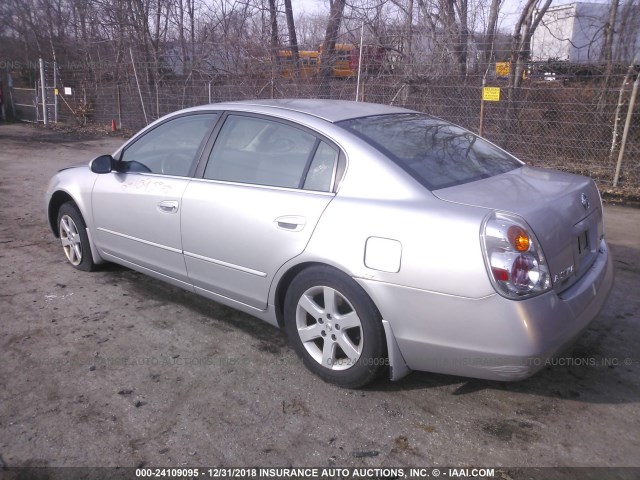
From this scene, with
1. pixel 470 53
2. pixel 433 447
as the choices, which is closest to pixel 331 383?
pixel 433 447

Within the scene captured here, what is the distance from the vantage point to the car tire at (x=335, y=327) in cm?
301

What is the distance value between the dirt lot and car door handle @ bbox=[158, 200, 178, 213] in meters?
0.79

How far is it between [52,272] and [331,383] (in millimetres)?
3100

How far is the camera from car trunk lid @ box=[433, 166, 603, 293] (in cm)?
282

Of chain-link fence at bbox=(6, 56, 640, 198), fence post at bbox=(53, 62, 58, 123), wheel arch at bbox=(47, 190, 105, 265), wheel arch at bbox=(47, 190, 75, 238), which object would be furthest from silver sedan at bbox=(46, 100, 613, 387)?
fence post at bbox=(53, 62, 58, 123)

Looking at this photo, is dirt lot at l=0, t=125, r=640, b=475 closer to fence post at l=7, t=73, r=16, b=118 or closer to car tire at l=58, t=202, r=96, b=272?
car tire at l=58, t=202, r=96, b=272

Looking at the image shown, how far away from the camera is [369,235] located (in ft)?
9.75

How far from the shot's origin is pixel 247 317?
424 centimetres

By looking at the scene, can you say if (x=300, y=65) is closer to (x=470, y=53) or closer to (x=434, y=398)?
(x=470, y=53)

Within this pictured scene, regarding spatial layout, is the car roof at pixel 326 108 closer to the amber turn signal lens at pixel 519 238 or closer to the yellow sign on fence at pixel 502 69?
the amber turn signal lens at pixel 519 238

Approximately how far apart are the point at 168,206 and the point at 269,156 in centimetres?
85

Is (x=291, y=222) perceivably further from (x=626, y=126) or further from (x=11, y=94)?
(x=11, y=94)

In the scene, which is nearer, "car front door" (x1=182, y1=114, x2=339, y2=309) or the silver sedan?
the silver sedan

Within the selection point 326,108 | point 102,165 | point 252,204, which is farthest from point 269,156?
point 102,165
